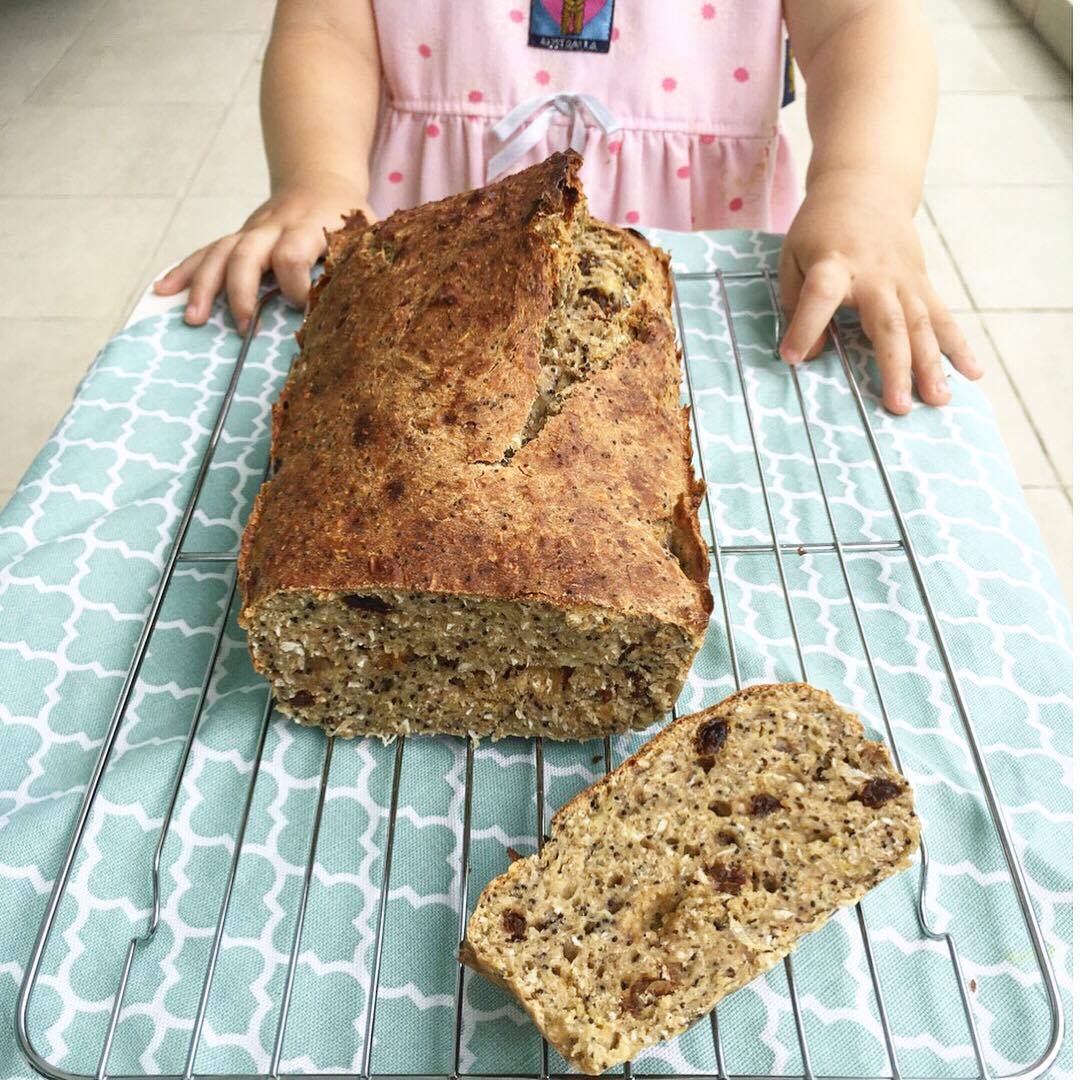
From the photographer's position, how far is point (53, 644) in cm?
130

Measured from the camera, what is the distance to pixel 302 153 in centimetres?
198

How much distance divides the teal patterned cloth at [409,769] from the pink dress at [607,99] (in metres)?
0.64

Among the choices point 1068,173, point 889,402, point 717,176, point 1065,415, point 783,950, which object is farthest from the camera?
point 1068,173

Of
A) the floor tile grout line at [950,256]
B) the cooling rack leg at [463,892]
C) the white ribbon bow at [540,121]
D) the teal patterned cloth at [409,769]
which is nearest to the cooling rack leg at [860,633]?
the teal patterned cloth at [409,769]

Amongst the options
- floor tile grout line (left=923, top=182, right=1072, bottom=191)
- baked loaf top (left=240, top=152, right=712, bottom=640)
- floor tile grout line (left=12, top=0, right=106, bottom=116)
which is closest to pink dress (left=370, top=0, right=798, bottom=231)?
baked loaf top (left=240, top=152, right=712, bottom=640)

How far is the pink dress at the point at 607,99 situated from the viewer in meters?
2.00

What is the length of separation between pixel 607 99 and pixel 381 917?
1645 mm

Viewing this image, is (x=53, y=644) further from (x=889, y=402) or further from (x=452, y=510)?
(x=889, y=402)

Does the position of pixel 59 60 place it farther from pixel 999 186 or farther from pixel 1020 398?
pixel 1020 398

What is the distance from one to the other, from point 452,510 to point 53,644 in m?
0.56

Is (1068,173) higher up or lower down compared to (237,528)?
lower down

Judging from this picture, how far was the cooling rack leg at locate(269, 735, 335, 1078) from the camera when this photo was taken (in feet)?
3.02

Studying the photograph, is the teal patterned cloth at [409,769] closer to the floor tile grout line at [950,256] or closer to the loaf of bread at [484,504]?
the loaf of bread at [484,504]

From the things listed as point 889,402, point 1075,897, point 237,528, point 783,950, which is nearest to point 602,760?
point 783,950
